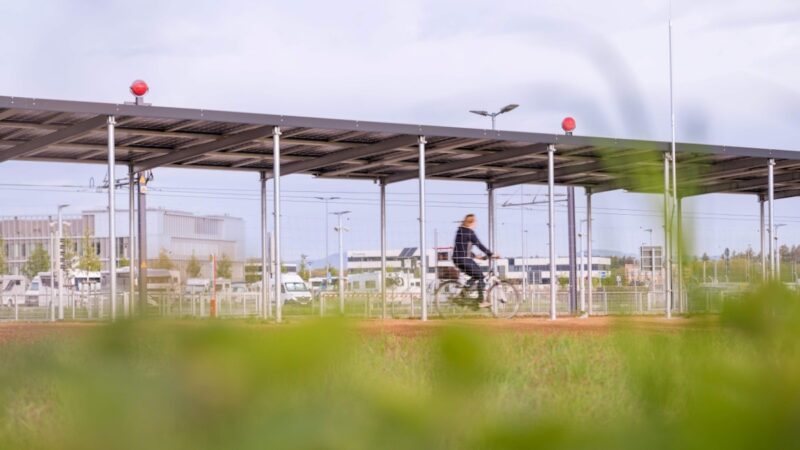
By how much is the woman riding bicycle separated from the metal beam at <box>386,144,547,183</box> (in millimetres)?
2080

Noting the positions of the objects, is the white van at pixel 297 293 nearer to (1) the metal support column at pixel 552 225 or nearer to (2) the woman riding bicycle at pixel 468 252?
→ (2) the woman riding bicycle at pixel 468 252

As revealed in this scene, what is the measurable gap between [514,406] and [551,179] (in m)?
18.1

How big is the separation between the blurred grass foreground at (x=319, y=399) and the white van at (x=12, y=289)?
26764 millimetres

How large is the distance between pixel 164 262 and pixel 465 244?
16463 millimetres

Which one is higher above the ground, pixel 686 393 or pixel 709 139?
pixel 709 139

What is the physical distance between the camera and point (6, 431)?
635 millimetres

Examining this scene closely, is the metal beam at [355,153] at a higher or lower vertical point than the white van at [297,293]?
higher

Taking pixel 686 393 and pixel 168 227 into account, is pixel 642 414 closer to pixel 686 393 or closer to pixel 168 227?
pixel 686 393

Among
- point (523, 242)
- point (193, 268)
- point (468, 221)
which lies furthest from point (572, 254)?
point (193, 268)

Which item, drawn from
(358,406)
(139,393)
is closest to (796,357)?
(358,406)

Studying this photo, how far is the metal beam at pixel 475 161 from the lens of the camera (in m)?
19.1

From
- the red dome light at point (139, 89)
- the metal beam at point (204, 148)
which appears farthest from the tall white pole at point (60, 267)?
the red dome light at point (139, 89)

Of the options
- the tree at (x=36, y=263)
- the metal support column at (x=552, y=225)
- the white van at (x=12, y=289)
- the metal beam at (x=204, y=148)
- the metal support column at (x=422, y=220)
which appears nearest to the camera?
the metal beam at (x=204, y=148)

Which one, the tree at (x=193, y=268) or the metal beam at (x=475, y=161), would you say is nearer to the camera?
the tree at (x=193, y=268)
